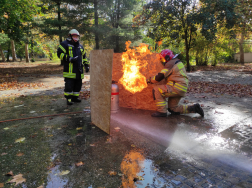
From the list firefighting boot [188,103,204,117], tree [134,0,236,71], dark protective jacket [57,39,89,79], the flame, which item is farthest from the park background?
the flame

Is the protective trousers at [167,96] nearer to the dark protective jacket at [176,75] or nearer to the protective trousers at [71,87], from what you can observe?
the dark protective jacket at [176,75]

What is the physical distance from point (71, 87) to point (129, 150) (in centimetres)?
339

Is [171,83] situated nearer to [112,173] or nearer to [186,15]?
[112,173]

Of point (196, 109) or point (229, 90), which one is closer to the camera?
point (196, 109)

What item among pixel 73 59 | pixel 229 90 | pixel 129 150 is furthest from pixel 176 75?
pixel 229 90

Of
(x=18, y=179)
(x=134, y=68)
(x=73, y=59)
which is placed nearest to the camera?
(x=18, y=179)

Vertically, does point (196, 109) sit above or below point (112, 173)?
above

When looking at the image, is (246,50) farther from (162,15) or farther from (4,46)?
(4,46)

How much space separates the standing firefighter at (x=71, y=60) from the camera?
5.43 meters

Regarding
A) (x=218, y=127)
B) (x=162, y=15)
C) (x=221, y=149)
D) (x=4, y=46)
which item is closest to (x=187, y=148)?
(x=221, y=149)

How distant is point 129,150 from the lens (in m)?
3.03

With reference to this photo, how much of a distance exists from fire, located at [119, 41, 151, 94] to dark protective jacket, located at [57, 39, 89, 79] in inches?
56.3

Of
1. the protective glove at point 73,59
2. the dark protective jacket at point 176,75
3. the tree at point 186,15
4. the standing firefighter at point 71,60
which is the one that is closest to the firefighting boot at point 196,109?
the dark protective jacket at point 176,75

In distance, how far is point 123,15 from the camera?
20.2 m
